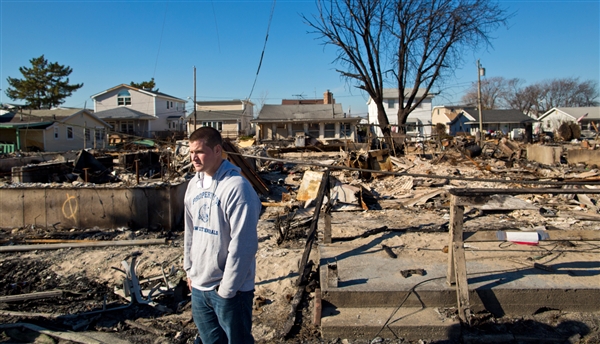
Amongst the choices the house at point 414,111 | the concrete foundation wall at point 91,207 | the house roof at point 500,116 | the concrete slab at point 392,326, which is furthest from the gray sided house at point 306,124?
the concrete slab at point 392,326

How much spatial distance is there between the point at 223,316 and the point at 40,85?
58661 millimetres

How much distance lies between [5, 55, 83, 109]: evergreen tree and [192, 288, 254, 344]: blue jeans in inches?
2263

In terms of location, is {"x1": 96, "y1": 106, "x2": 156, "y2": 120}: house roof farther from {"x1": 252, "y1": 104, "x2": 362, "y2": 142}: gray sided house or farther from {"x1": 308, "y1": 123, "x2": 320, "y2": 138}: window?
{"x1": 308, "y1": 123, "x2": 320, "y2": 138}: window

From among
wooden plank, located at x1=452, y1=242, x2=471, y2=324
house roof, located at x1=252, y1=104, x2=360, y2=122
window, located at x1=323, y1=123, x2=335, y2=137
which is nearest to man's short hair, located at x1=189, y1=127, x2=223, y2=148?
wooden plank, located at x1=452, y1=242, x2=471, y2=324

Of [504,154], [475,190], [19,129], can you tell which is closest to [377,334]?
[475,190]

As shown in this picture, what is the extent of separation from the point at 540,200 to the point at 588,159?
950cm

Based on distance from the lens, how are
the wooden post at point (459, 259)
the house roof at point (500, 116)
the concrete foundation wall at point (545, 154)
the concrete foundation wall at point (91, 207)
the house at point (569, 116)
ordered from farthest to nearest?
the house at point (569, 116)
the house roof at point (500, 116)
the concrete foundation wall at point (545, 154)
the concrete foundation wall at point (91, 207)
the wooden post at point (459, 259)

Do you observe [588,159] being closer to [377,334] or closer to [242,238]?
[377,334]

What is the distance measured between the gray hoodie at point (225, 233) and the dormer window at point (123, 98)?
5360cm

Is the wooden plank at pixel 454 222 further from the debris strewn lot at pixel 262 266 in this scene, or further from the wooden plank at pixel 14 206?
the wooden plank at pixel 14 206

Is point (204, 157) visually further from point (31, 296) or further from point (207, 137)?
point (31, 296)

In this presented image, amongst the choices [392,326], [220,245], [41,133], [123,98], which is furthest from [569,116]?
[220,245]

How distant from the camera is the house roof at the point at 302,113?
43.1 m

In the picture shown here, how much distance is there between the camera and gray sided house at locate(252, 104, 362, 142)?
43.1 m
